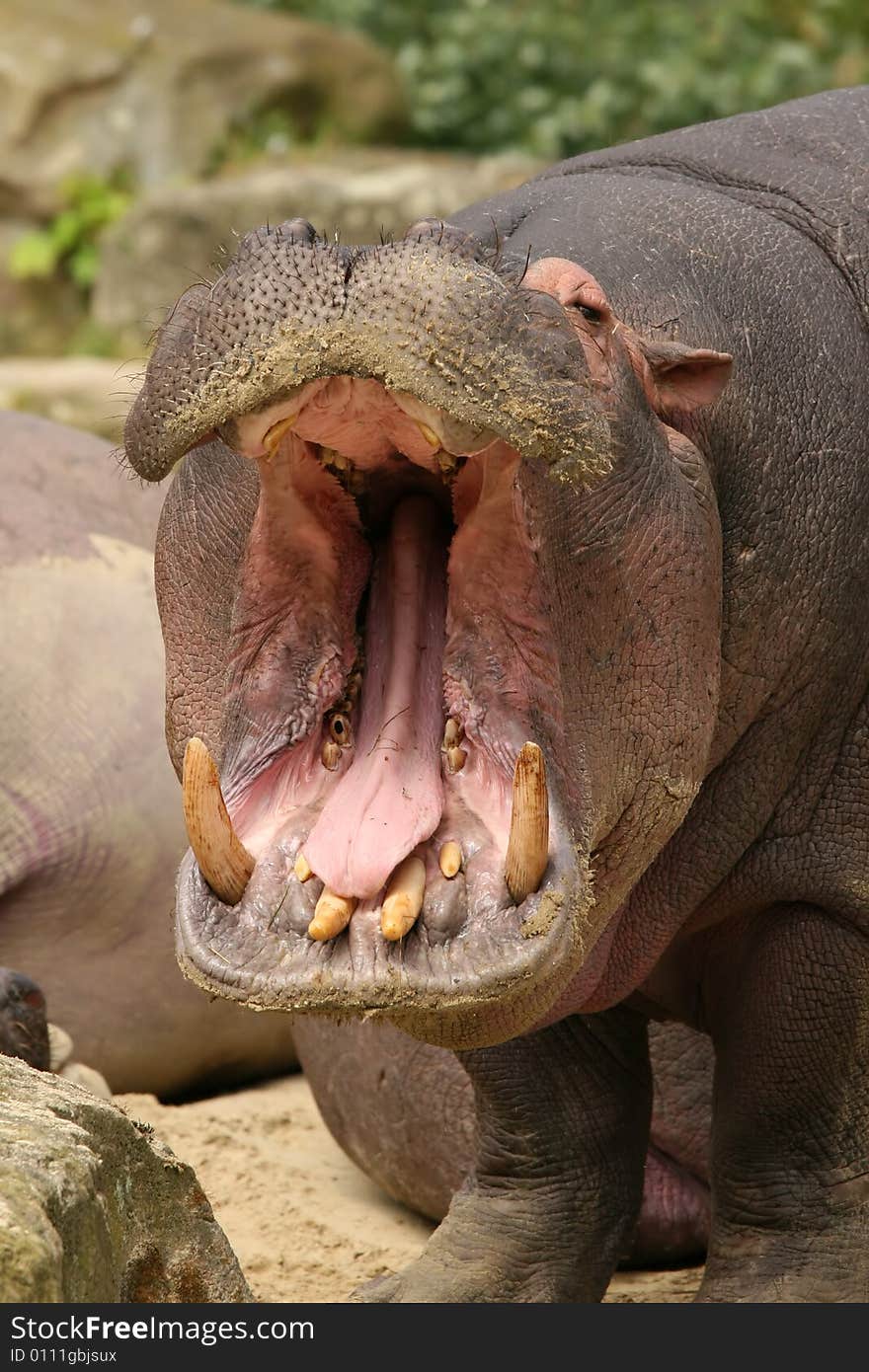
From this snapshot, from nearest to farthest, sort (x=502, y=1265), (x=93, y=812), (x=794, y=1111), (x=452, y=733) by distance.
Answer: (x=452, y=733), (x=794, y=1111), (x=502, y=1265), (x=93, y=812)

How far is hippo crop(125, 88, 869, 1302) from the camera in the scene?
270cm

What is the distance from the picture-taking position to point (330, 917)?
106 inches

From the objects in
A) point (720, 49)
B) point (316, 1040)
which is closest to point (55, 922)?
point (316, 1040)

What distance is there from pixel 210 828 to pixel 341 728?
0.28 m

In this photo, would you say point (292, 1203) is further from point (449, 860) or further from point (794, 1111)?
point (449, 860)

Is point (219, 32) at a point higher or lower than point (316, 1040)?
lower

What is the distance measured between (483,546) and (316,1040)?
207 centimetres

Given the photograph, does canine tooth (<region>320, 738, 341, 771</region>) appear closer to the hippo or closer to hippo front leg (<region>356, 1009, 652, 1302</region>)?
the hippo

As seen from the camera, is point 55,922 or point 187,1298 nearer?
point 187,1298

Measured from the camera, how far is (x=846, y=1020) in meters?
3.46

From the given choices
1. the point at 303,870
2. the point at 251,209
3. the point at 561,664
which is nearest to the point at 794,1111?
the point at 561,664

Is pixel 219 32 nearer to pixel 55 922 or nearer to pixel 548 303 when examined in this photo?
pixel 55 922

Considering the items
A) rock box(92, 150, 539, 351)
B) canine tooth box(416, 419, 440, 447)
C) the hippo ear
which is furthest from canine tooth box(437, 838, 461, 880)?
rock box(92, 150, 539, 351)

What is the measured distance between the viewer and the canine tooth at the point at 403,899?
8.83 feet
